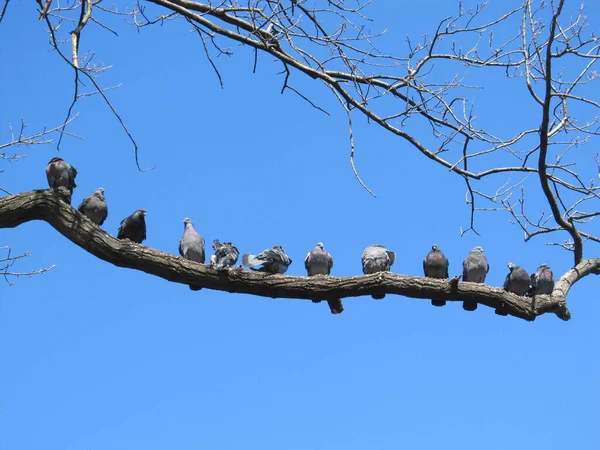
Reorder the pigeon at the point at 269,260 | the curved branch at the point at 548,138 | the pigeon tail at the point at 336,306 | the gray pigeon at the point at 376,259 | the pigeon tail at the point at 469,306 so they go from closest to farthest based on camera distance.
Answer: the curved branch at the point at 548,138
the pigeon tail at the point at 336,306
the pigeon tail at the point at 469,306
the pigeon at the point at 269,260
the gray pigeon at the point at 376,259

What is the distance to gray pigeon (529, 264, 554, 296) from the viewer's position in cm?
855

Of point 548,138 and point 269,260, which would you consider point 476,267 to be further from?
point 548,138

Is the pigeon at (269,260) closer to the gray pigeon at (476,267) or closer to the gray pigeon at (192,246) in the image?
the gray pigeon at (192,246)

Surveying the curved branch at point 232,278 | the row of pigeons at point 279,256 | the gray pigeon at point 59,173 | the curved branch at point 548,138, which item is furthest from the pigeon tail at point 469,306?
the gray pigeon at point 59,173

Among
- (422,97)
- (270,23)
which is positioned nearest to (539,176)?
(422,97)

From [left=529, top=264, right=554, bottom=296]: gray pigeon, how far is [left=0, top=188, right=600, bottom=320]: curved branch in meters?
1.35

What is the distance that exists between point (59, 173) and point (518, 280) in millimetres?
4851

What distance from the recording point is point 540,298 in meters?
7.03

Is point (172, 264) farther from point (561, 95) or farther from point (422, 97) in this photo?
point (561, 95)


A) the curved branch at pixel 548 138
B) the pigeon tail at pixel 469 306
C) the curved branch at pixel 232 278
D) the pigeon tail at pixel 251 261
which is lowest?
the curved branch at pixel 232 278

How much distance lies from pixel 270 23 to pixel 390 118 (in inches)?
39.7

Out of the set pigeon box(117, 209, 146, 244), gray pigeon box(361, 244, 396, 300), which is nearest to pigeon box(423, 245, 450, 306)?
gray pigeon box(361, 244, 396, 300)

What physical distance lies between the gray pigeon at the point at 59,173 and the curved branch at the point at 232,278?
7.52ft

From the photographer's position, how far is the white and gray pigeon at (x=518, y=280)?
863 cm
